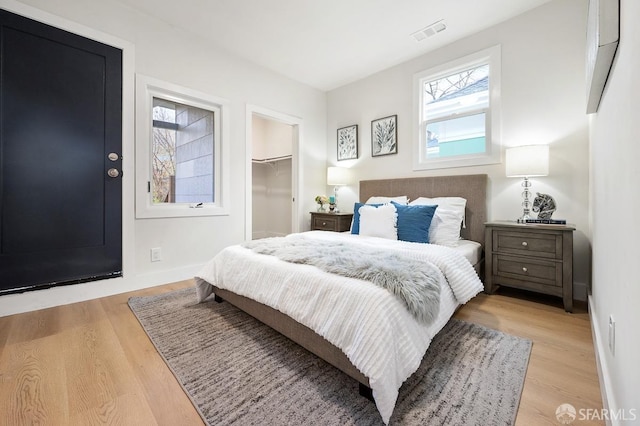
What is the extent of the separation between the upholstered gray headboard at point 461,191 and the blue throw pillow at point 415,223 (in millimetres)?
595

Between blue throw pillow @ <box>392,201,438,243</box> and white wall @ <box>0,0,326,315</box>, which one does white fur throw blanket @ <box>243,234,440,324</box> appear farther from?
white wall @ <box>0,0,326,315</box>

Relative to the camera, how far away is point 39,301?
220 centimetres

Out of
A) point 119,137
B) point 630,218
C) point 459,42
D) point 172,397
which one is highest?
point 459,42

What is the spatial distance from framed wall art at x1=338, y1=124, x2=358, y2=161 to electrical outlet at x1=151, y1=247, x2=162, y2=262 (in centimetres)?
283

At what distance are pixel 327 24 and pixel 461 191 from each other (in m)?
2.27

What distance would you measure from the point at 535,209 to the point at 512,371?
5.67ft

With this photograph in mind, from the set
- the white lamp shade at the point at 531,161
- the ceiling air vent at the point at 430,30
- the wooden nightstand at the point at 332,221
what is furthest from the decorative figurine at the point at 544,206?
the wooden nightstand at the point at 332,221

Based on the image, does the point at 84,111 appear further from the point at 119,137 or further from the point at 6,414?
the point at 6,414

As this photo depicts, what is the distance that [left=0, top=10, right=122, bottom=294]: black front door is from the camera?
206 centimetres

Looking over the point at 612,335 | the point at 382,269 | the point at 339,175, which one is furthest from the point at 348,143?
the point at 612,335

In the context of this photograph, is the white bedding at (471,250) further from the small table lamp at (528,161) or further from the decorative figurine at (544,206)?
the decorative figurine at (544,206)

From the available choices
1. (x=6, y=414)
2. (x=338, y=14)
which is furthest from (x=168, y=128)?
(x=6, y=414)

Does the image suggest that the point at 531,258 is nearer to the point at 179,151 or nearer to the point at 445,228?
the point at 445,228

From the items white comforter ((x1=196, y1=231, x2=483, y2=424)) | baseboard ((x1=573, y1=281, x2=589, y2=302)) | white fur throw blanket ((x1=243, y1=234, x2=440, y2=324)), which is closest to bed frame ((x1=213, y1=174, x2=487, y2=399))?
white comforter ((x1=196, y1=231, x2=483, y2=424))
